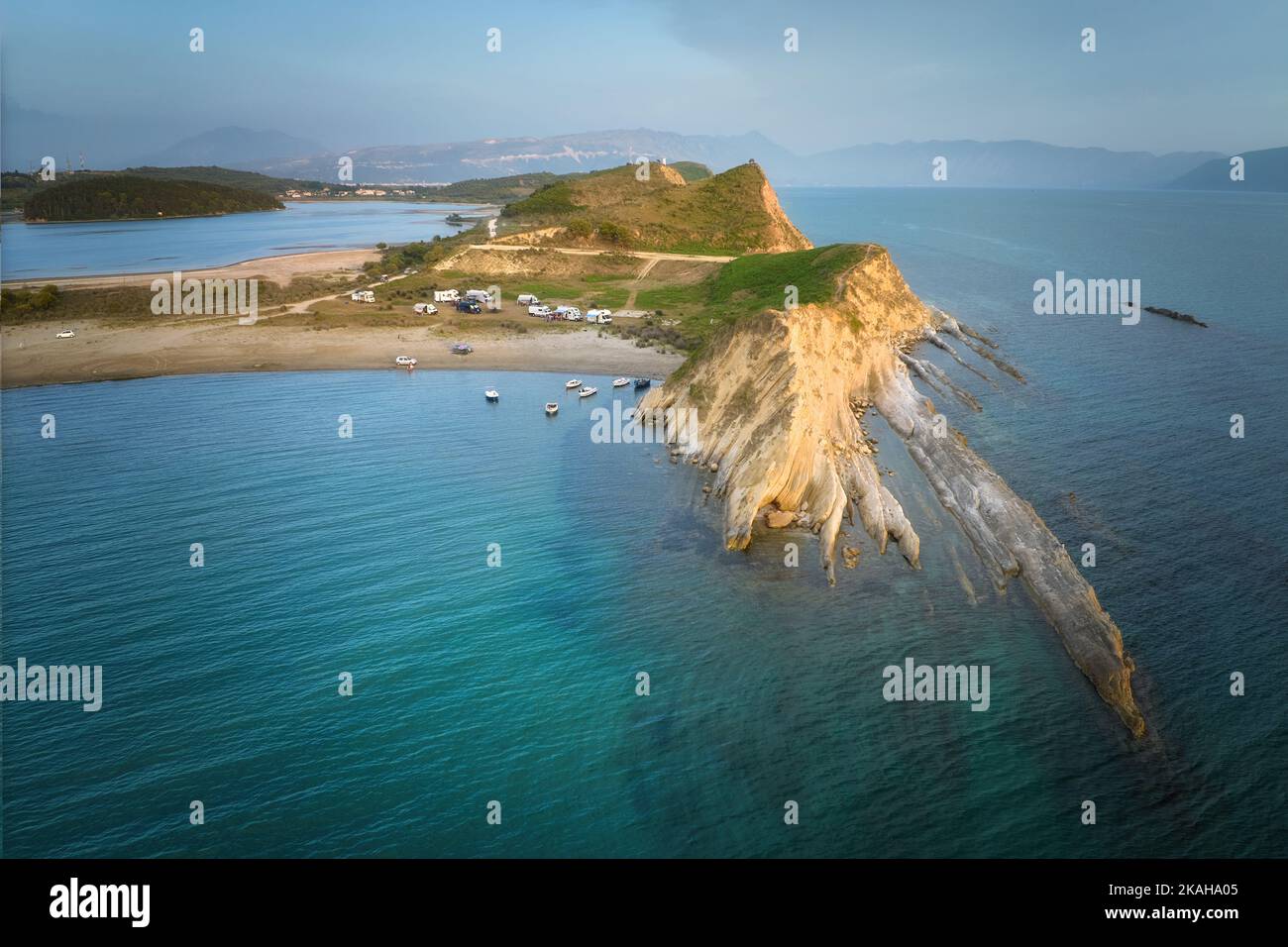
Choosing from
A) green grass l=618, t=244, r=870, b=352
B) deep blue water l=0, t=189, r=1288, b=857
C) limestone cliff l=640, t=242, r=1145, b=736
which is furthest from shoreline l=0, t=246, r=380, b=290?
limestone cliff l=640, t=242, r=1145, b=736

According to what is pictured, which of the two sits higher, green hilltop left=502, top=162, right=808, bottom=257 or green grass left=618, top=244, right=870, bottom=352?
green hilltop left=502, top=162, right=808, bottom=257

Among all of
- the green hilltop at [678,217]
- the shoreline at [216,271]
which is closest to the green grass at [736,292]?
the green hilltop at [678,217]

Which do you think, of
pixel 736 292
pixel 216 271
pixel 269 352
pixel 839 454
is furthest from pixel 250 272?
pixel 839 454

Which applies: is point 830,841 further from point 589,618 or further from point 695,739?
point 589,618

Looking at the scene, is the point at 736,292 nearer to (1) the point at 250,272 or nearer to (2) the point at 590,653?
(2) the point at 590,653

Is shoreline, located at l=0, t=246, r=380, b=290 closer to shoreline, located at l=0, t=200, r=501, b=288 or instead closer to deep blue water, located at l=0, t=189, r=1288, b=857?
shoreline, located at l=0, t=200, r=501, b=288

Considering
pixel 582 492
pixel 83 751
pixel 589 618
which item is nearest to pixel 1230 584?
pixel 589 618

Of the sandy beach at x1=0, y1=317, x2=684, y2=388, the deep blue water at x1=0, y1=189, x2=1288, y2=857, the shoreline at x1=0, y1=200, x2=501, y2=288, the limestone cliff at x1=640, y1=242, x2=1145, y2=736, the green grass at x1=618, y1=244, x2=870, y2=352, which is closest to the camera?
the deep blue water at x1=0, y1=189, x2=1288, y2=857

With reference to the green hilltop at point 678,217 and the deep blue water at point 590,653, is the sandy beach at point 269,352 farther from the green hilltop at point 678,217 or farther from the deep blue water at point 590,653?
the green hilltop at point 678,217
